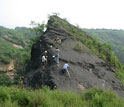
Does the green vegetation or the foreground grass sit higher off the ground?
the green vegetation

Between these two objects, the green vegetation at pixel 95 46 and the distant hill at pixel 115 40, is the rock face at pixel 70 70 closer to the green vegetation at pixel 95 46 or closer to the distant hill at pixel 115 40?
the green vegetation at pixel 95 46

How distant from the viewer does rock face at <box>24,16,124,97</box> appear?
11.8 meters

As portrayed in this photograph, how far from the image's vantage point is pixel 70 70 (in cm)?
1295

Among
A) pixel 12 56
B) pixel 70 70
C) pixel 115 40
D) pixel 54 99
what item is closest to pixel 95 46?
pixel 70 70

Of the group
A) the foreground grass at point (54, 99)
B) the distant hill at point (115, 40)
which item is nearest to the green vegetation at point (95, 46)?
the foreground grass at point (54, 99)

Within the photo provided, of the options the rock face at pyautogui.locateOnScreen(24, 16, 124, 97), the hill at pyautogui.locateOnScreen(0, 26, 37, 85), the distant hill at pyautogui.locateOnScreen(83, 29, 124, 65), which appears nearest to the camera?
the rock face at pyautogui.locateOnScreen(24, 16, 124, 97)

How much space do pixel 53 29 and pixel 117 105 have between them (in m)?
11.7

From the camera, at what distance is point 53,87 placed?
10.9 metres

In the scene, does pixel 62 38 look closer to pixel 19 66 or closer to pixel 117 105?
pixel 117 105

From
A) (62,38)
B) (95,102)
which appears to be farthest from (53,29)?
(95,102)

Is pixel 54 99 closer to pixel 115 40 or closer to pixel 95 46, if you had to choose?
pixel 95 46

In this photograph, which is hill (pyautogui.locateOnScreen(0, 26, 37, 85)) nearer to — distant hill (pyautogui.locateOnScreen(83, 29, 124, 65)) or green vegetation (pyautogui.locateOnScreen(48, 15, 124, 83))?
green vegetation (pyautogui.locateOnScreen(48, 15, 124, 83))

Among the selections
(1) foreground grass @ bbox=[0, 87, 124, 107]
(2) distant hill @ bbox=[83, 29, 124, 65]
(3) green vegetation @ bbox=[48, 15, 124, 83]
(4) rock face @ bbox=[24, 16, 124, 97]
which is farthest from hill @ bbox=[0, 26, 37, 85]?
(2) distant hill @ bbox=[83, 29, 124, 65]

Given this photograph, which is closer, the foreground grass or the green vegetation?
the foreground grass
